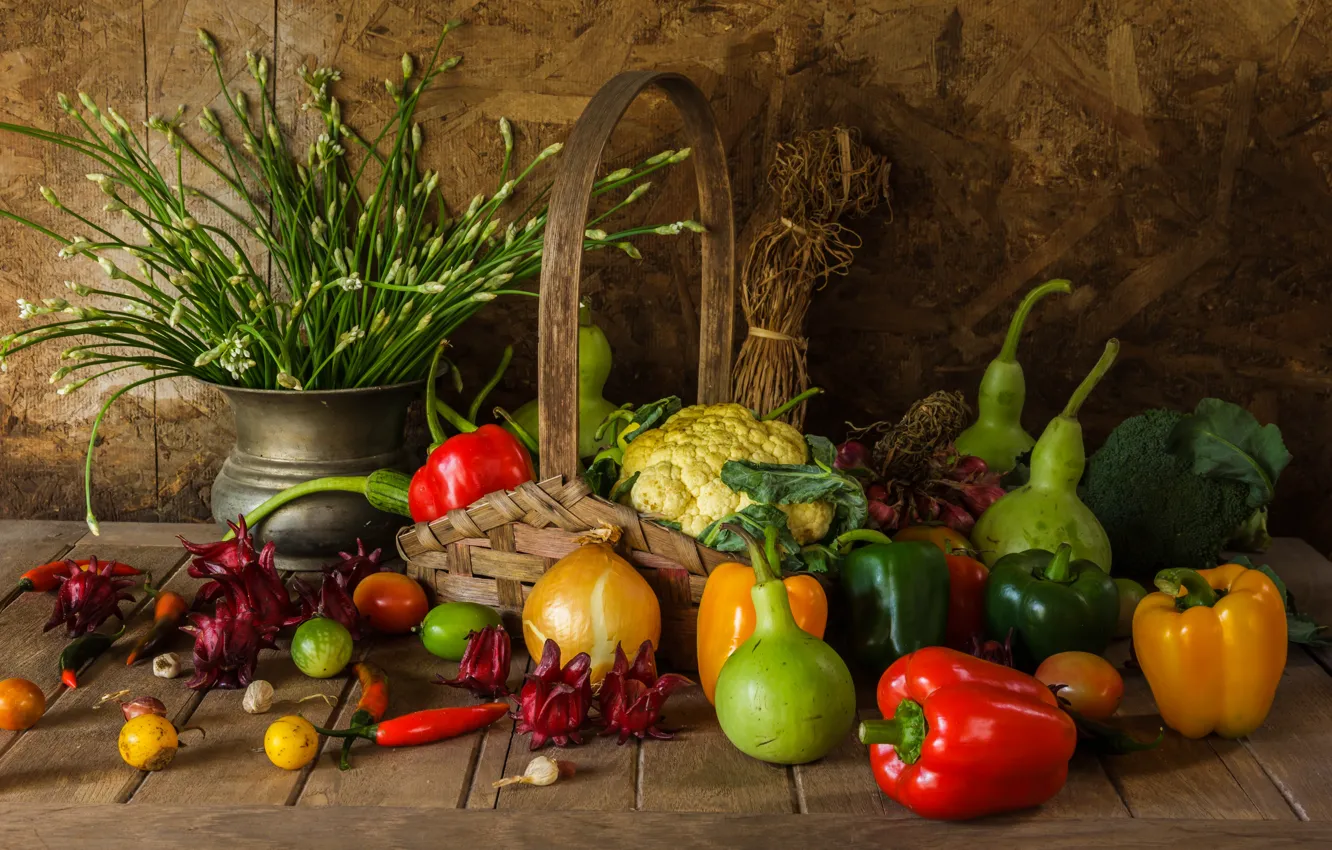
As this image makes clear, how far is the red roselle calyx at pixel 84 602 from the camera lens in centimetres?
153

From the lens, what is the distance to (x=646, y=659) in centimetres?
130

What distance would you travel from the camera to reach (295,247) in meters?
1.86

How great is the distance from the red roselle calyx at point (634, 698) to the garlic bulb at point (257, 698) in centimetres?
Result: 40

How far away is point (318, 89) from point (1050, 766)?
1589 mm

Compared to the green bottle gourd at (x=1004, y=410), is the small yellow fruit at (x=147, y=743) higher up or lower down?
lower down

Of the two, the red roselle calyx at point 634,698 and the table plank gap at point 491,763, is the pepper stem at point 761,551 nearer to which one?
the red roselle calyx at point 634,698

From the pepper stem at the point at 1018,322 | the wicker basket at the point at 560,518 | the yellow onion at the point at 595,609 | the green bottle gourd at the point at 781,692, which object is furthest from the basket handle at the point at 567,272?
the pepper stem at the point at 1018,322

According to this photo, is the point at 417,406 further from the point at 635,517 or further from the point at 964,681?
the point at 964,681

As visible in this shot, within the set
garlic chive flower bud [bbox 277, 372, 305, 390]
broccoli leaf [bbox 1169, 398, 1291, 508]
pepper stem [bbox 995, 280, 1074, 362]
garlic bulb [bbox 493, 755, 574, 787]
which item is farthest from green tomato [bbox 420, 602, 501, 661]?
broccoli leaf [bbox 1169, 398, 1291, 508]

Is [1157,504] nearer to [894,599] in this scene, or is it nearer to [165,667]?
[894,599]

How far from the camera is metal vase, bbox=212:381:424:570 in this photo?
1.75m

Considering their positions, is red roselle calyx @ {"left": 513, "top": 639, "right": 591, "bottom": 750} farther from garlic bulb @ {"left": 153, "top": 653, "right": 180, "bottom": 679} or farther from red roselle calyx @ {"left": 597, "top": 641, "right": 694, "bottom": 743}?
garlic bulb @ {"left": 153, "top": 653, "right": 180, "bottom": 679}

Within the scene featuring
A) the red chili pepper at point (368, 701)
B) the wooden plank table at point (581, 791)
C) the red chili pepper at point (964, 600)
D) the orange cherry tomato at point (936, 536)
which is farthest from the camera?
the orange cherry tomato at point (936, 536)

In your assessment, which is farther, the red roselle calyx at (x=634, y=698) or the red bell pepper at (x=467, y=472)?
the red bell pepper at (x=467, y=472)
